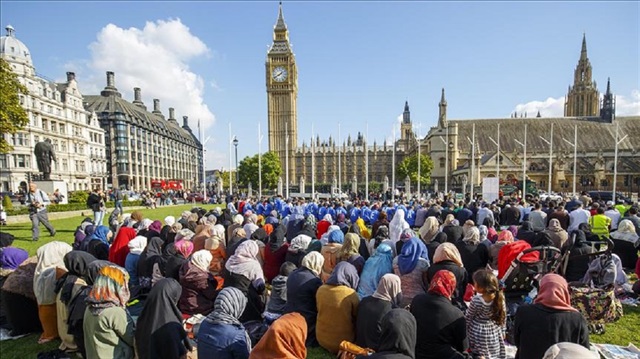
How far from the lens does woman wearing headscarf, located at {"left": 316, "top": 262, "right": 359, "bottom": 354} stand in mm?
4586

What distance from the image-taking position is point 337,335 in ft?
15.4

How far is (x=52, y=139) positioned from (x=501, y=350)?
195ft

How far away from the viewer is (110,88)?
71125mm

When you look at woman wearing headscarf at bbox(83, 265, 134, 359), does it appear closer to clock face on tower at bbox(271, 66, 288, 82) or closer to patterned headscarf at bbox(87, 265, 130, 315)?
patterned headscarf at bbox(87, 265, 130, 315)

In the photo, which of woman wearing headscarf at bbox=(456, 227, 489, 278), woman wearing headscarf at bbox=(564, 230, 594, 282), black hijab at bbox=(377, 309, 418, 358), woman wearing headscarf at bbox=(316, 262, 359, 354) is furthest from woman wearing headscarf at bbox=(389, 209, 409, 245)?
black hijab at bbox=(377, 309, 418, 358)

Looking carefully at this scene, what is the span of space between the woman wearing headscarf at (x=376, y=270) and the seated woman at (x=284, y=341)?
2428mm

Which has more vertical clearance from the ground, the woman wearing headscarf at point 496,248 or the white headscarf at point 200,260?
the white headscarf at point 200,260

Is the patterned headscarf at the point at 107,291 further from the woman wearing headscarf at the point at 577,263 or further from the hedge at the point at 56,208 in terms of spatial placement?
the hedge at the point at 56,208

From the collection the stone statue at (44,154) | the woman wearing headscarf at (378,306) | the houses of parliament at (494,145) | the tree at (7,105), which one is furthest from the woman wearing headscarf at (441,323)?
the houses of parliament at (494,145)

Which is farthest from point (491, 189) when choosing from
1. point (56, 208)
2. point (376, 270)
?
point (56, 208)

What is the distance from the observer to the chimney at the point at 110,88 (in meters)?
69.9

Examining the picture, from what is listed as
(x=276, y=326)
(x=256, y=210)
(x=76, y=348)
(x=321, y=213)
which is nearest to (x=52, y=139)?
(x=256, y=210)

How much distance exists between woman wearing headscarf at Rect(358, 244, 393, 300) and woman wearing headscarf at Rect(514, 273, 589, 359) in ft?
6.95

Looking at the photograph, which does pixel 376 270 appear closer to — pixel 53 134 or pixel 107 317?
pixel 107 317
